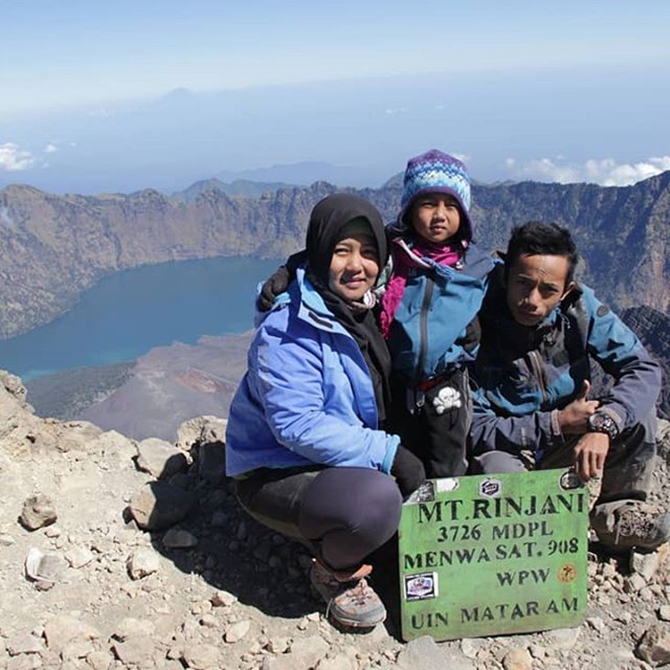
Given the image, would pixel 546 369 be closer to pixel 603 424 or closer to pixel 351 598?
pixel 603 424

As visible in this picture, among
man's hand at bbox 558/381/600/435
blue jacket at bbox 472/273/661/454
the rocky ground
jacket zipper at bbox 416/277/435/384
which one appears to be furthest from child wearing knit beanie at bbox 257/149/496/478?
the rocky ground

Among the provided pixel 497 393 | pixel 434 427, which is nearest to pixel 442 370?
pixel 434 427

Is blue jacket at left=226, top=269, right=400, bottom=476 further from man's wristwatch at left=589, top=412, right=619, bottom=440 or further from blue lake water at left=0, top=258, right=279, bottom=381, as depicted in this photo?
blue lake water at left=0, top=258, right=279, bottom=381

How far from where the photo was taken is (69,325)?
198 meters

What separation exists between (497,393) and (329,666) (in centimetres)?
214

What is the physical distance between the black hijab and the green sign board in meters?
0.85

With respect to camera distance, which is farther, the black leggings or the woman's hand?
the woman's hand

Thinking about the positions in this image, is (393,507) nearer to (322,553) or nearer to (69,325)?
(322,553)

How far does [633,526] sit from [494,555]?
1.18 m

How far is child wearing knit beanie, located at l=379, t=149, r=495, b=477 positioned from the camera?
163 inches

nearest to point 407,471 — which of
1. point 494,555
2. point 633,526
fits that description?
point 494,555

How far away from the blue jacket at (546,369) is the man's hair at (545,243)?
0.83 ft

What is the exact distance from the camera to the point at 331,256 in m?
3.87

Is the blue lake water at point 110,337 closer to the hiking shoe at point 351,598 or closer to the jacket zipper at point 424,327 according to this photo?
the hiking shoe at point 351,598
